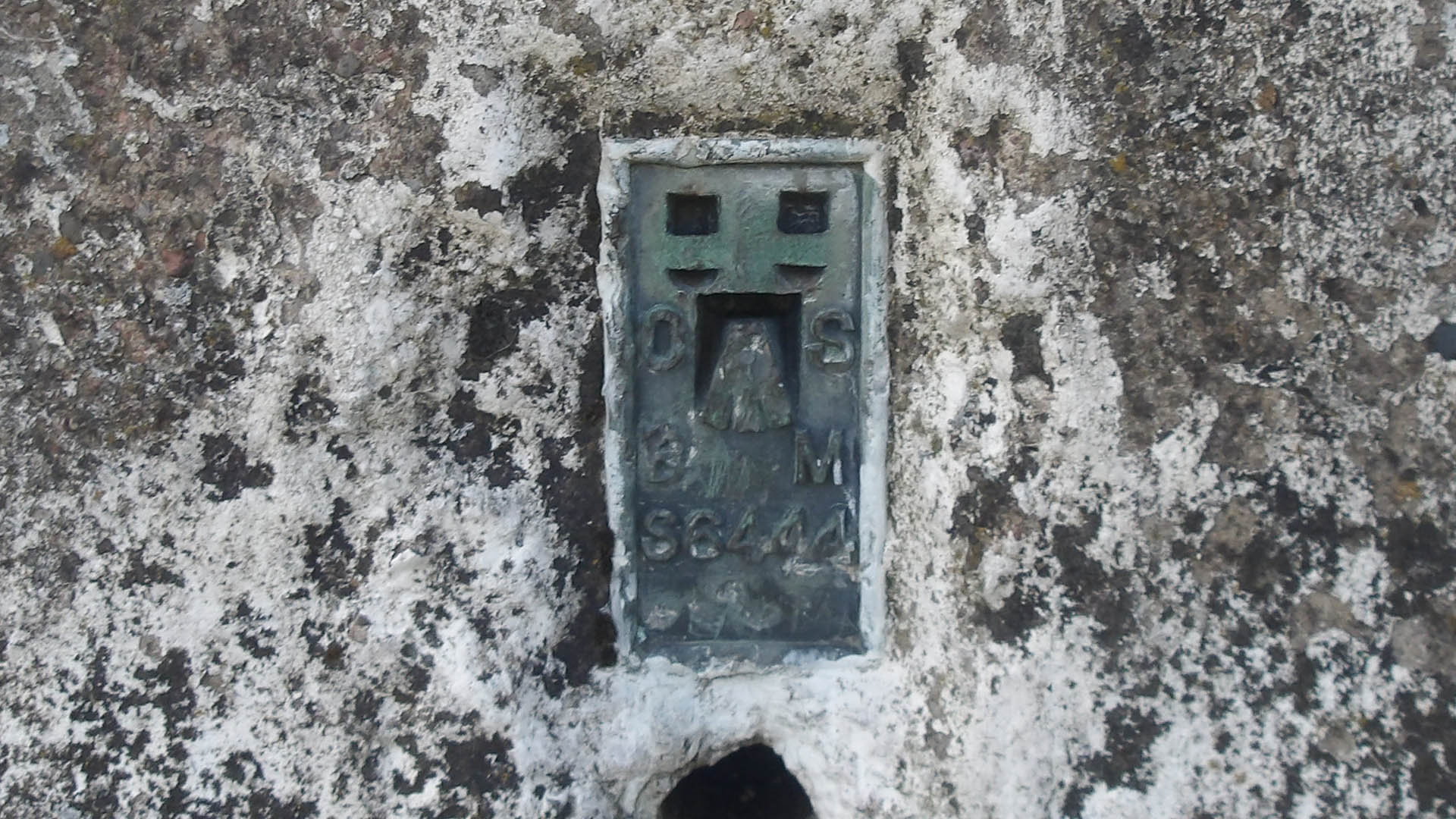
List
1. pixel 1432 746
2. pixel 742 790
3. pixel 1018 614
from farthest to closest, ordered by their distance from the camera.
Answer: pixel 742 790 < pixel 1018 614 < pixel 1432 746

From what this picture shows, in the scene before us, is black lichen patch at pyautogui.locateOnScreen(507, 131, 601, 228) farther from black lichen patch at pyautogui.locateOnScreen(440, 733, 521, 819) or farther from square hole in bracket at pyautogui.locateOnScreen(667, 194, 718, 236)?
black lichen patch at pyautogui.locateOnScreen(440, 733, 521, 819)

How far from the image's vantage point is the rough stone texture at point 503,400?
77 cm

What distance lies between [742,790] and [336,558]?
0.47m

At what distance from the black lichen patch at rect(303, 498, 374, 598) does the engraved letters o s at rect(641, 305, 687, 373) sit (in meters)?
0.29

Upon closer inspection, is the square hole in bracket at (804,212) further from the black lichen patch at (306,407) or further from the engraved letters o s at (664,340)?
the black lichen patch at (306,407)

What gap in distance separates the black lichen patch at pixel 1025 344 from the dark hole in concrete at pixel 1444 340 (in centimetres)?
27

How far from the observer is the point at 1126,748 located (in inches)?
30.5

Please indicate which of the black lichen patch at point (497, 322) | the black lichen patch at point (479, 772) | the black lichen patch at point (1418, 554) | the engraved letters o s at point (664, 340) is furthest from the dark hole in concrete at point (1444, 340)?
the black lichen patch at point (479, 772)

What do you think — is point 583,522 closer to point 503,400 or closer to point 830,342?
point 503,400

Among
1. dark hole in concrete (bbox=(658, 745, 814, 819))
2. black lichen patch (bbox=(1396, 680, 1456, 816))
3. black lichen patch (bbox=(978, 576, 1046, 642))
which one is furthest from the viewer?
dark hole in concrete (bbox=(658, 745, 814, 819))

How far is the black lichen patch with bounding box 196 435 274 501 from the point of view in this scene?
0.83 meters

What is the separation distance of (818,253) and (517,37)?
0.31 metres

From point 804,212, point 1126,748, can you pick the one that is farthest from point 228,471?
point 1126,748

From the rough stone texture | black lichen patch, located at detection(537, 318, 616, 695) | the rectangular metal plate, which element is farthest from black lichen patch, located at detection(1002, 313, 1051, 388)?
black lichen patch, located at detection(537, 318, 616, 695)
